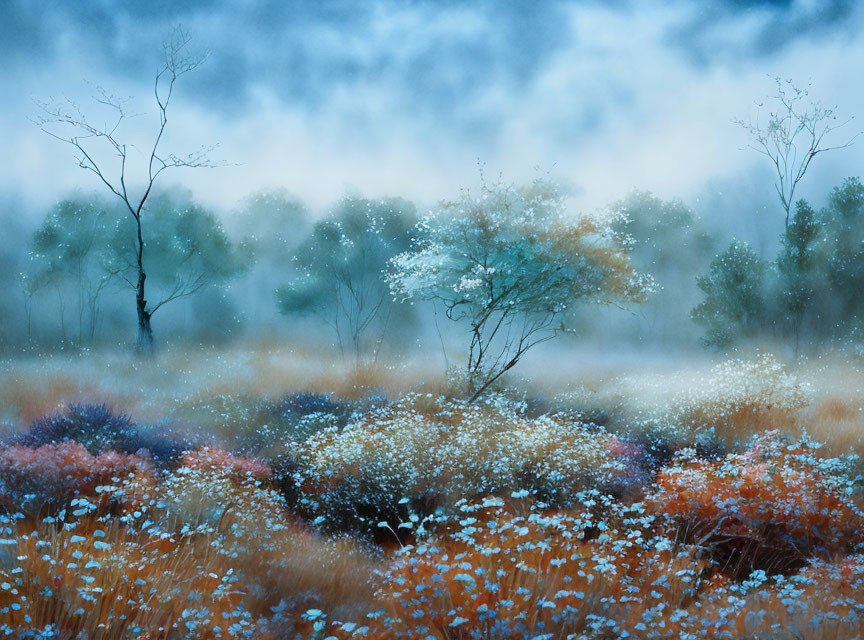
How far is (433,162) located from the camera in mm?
7297

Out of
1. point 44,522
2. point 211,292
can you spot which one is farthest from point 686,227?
point 44,522

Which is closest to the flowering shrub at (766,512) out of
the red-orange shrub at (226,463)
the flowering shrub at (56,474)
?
the red-orange shrub at (226,463)

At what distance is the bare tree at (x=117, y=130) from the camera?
639cm

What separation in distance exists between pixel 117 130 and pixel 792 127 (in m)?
7.13

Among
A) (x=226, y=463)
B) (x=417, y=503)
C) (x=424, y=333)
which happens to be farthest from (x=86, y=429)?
(x=424, y=333)

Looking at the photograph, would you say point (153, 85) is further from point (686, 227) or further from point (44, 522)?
point (686, 227)

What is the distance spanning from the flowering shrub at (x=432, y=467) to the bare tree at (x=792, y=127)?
3.78 m

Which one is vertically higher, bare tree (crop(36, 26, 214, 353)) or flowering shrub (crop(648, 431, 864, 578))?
bare tree (crop(36, 26, 214, 353))

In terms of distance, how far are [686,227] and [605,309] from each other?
2.20 meters

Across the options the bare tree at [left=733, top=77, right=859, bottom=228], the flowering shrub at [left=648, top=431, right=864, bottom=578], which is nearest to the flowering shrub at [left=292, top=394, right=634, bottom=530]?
the flowering shrub at [left=648, top=431, right=864, bottom=578]

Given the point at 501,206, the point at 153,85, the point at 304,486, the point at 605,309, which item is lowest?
the point at 304,486

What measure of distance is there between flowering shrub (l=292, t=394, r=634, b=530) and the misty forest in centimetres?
4

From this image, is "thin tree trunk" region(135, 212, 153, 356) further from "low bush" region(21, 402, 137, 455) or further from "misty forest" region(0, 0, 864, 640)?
"low bush" region(21, 402, 137, 455)

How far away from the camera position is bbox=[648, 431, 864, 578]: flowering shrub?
4.89 meters
